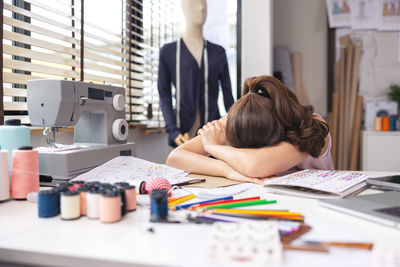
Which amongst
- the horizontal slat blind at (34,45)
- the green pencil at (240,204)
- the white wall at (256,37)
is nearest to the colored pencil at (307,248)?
the green pencil at (240,204)

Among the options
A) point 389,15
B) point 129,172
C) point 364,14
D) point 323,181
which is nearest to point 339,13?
point 364,14

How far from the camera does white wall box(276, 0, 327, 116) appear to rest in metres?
3.57

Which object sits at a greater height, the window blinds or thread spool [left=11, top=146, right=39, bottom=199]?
the window blinds

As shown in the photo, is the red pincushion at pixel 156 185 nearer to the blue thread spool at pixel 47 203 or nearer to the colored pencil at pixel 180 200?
the colored pencil at pixel 180 200

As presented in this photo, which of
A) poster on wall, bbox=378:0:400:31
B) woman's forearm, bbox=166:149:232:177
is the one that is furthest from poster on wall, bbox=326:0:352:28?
woman's forearm, bbox=166:149:232:177

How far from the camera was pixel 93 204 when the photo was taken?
70 centimetres

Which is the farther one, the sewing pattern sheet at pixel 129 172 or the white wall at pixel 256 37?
the white wall at pixel 256 37

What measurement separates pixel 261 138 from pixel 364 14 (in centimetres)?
285

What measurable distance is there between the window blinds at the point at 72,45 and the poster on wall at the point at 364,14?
2.16 meters

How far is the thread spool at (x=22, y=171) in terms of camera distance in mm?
859

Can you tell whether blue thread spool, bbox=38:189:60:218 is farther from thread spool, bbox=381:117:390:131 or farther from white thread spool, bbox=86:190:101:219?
thread spool, bbox=381:117:390:131

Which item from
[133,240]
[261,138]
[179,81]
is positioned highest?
[179,81]

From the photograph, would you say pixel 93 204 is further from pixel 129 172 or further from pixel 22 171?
pixel 129 172

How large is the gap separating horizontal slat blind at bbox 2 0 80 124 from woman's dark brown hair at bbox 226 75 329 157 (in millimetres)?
895
